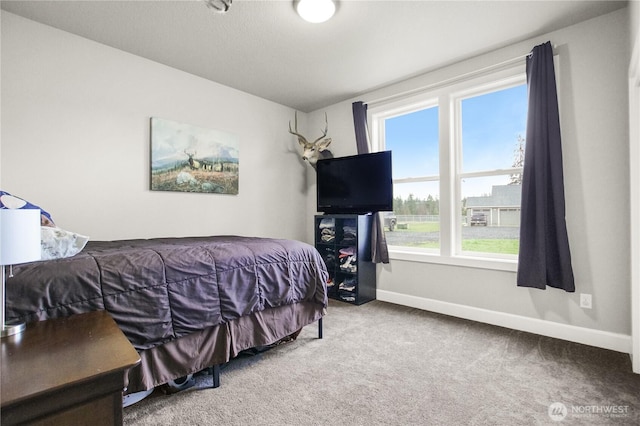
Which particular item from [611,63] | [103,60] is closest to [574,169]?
[611,63]

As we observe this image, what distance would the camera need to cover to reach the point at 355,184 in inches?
147

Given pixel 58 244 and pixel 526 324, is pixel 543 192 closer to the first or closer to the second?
pixel 526 324

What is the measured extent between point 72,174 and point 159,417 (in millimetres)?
2118

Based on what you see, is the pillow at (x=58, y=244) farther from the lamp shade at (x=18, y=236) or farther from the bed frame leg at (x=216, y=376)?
Result: the bed frame leg at (x=216, y=376)

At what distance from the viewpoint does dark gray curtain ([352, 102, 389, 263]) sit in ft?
12.0

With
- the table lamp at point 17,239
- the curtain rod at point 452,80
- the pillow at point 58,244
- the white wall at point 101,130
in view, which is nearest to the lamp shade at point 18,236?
the table lamp at point 17,239

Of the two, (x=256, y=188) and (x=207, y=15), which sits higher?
(x=207, y=15)

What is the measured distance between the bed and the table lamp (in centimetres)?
22

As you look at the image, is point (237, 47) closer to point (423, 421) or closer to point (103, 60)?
point (103, 60)

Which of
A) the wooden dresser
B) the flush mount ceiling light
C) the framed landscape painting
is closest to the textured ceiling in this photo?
the flush mount ceiling light

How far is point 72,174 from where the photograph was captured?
2.59 metres

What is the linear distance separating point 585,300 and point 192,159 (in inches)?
151

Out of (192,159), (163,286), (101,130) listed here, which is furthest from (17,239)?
(192,159)

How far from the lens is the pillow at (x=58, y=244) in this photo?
143 centimetres
